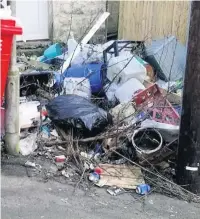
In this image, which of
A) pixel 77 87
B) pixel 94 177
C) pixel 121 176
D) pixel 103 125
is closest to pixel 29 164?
pixel 94 177

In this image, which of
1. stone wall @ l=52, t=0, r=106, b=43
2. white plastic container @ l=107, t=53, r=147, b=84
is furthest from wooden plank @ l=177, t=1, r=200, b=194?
stone wall @ l=52, t=0, r=106, b=43

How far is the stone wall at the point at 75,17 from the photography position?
906cm

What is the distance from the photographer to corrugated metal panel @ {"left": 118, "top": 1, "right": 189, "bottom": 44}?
28.5 feet

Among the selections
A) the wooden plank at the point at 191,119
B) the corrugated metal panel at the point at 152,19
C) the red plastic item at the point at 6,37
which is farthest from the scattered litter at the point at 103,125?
the corrugated metal panel at the point at 152,19

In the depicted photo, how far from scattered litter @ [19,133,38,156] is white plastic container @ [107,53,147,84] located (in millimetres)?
2281

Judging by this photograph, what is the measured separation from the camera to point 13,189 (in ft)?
12.7

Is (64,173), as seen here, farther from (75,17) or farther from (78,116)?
(75,17)

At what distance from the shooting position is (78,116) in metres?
4.77

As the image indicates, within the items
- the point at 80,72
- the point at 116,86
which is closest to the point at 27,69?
the point at 80,72

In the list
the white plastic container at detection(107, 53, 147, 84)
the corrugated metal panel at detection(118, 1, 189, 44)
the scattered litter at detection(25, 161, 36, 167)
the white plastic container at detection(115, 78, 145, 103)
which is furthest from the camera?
the corrugated metal panel at detection(118, 1, 189, 44)

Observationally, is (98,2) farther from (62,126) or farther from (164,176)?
(164,176)

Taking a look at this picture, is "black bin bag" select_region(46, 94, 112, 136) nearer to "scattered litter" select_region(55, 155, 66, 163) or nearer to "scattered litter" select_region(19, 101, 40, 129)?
"scattered litter" select_region(19, 101, 40, 129)

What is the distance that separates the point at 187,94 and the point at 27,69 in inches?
127

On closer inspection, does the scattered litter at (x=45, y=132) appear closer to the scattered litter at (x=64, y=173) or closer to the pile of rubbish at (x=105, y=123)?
the pile of rubbish at (x=105, y=123)
